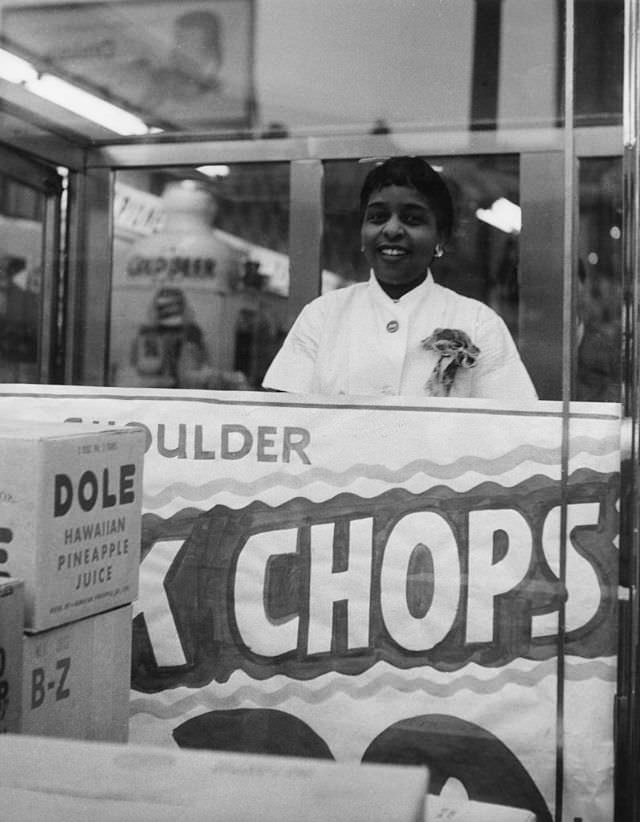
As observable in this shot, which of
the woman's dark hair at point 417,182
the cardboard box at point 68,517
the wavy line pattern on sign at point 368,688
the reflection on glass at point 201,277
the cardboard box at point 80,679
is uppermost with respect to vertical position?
the woman's dark hair at point 417,182

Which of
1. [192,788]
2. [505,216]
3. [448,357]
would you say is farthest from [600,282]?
[192,788]

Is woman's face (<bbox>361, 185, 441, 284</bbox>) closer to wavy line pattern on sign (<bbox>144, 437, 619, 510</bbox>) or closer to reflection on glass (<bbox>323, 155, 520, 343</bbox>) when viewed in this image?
reflection on glass (<bbox>323, 155, 520, 343</bbox>)

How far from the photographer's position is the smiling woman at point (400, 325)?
2.46m

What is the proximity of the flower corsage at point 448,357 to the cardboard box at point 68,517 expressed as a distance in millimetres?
715

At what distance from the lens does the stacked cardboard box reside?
1791mm

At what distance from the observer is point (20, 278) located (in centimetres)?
272

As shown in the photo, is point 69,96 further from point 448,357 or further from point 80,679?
point 80,679

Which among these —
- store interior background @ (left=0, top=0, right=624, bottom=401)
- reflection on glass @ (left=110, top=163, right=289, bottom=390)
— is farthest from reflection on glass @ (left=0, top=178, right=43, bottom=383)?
reflection on glass @ (left=110, top=163, right=289, bottom=390)

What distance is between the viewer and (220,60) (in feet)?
8.47

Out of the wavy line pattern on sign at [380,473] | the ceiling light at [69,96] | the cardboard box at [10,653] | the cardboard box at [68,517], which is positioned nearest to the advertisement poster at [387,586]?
the wavy line pattern on sign at [380,473]

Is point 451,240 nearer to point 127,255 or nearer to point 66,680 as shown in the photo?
point 127,255

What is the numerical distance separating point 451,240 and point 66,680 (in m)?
1.23

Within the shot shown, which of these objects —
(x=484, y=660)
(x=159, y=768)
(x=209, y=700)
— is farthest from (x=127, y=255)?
(x=159, y=768)

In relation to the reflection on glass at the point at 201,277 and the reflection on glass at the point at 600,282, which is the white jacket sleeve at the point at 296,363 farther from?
the reflection on glass at the point at 600,282
